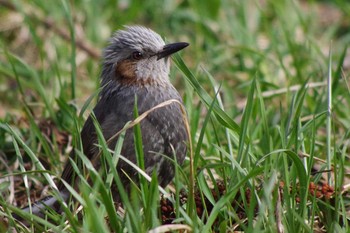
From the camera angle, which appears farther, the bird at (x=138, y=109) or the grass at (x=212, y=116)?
the bird at (x=138, y=109)

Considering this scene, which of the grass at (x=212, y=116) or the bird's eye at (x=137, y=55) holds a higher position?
the bird's eye at (x=137, y=55)

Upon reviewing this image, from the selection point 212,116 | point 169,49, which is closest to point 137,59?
point 169,49

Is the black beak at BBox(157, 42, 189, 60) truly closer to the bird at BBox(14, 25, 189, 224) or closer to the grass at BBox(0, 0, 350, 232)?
the bird at BBox(14, 25, 189, 224)

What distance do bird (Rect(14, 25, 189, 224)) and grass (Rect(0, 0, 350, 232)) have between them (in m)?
0.14

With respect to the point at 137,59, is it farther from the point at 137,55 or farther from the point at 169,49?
the point at 169,49

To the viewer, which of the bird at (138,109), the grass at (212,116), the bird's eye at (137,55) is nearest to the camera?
the grass at (212,116)

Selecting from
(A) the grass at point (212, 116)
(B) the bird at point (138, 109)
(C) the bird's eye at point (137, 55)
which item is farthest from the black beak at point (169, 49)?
(A) the grass at point (212, 116)

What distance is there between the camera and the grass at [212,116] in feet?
11.9

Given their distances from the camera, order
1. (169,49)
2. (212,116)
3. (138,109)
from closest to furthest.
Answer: (212,116)
(138,109)
(169,49)

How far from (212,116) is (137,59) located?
753 millimetres

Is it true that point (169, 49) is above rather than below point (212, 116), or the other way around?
above

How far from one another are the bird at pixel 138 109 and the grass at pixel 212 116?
0.47 feet

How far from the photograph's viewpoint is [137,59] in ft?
16.3

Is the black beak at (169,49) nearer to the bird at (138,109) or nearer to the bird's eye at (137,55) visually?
the bird at (138,109)
